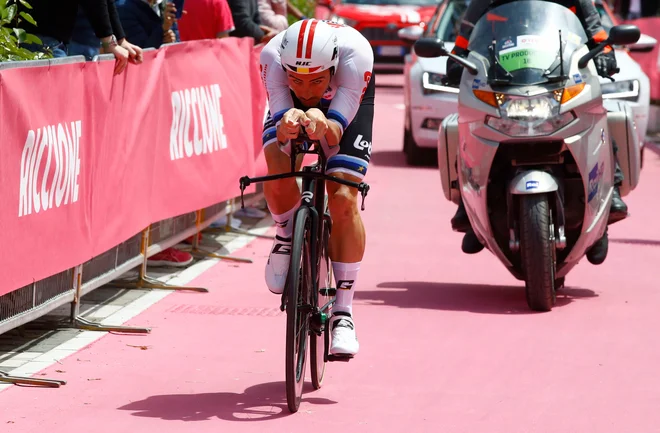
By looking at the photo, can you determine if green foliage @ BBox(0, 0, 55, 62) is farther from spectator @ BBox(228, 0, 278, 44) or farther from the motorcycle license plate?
the motorcycle license plate

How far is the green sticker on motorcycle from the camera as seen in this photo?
8.61 m

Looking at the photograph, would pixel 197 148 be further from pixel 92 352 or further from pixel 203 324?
pixel 92 352

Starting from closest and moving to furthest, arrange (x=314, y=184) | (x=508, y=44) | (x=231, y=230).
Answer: (x=314, y=184) < (x=508, y=44) < (x=231, y=230)

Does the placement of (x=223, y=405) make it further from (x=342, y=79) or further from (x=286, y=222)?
(x=342, y=79)

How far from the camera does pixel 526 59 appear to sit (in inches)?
340

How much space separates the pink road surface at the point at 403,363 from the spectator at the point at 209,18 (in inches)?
84.4

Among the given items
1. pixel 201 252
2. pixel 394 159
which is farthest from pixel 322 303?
pixel 394 159

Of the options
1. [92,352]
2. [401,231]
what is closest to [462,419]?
[92,352]

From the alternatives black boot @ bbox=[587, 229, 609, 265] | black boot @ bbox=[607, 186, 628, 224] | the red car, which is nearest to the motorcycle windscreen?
black boot @ bbox=[607, 186, 628, 224]

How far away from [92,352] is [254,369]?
0.95 meters

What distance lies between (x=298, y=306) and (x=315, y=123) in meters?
0.80

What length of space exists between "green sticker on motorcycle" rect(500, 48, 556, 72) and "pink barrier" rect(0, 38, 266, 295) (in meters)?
2.27

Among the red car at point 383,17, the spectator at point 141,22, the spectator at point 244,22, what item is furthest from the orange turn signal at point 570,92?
the red car at point 383,17

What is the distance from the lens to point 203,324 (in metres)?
8.34
